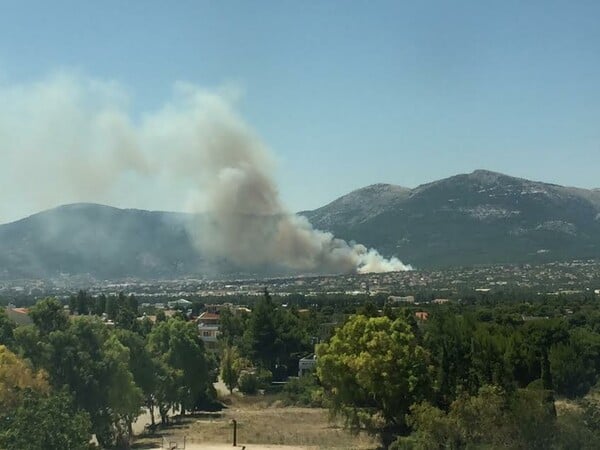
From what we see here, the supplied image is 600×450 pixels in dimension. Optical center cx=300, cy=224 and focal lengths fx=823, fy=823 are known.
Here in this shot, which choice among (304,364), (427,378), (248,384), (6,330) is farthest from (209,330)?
(427,378)

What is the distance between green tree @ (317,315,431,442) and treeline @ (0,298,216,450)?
830 cm

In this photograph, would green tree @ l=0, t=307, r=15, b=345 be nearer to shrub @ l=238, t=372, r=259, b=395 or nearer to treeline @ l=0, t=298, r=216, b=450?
treeline @ l=0, t=298, r=216, b=450

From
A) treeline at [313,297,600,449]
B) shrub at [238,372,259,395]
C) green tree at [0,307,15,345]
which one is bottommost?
shrub at [238,372,259,395]

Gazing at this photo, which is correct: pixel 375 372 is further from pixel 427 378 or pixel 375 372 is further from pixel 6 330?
pixel 6 330

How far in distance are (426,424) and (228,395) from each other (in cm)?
2826

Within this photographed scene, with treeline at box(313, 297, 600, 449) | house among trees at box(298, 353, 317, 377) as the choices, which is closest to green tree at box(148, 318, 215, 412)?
treeline at box(313, 297, 600, 449)

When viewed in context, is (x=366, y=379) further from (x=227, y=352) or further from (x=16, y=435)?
(x=227, y=352)

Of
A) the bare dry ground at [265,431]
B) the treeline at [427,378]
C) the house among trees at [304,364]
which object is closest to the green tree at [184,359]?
the bare dry ground at [265,431]

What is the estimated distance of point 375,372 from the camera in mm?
32812

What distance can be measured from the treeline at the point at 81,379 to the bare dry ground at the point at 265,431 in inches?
70.2

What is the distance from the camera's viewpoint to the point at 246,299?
128m

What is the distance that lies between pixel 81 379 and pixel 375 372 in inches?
446

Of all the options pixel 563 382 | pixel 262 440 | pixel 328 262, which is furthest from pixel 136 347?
pixel 328 262

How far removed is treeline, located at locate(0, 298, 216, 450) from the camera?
21.5m
